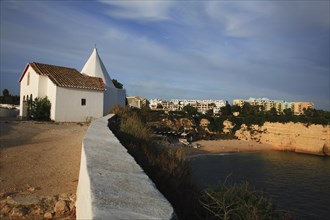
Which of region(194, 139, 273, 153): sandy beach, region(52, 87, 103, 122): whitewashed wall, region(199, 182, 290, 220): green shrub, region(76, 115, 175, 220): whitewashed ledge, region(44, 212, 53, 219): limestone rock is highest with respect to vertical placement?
region(52, 87, 103, 122): whitewashed wall

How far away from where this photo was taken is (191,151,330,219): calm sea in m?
17.2

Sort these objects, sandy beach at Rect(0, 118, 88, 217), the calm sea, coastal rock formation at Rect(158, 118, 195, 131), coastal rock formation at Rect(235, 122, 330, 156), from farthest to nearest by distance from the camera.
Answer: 1. coastal rock formation at Rect(158, 118, 195, 131)
2. coastal rock formation at Rect(235, 122, 330, 156)
3. the calm sea
4. sandy beach at Rect(0, 118, 88, 217)

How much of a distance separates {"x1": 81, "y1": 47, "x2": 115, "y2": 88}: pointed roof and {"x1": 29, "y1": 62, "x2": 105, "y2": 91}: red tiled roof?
6.84 feet

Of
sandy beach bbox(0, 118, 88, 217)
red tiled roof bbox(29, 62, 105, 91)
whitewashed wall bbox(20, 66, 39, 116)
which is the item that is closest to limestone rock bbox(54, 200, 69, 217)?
sandy beach bbox(0, 118, 88, 217)

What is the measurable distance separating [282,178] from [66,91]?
17.9 m

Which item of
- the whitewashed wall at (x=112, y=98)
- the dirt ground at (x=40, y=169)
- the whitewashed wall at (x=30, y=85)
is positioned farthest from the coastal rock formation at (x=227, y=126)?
the dirt ground at (x=40, y=169)

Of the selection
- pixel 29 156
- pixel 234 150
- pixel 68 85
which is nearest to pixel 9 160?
pixel 29 156

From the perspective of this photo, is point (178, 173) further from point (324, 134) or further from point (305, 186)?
point (324, 134)

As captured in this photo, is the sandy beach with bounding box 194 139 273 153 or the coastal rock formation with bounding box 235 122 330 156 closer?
the sandy beach with bounding box 194 139 273 153

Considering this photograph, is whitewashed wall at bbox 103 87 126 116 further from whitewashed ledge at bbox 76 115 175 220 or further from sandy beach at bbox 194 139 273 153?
whitewashed ledge at bbox 76 115 175 220

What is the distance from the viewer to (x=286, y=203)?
17328mm

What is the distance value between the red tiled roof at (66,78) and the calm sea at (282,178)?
397 inches

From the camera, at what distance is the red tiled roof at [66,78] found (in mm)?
23933

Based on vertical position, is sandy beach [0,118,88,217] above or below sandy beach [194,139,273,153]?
above
